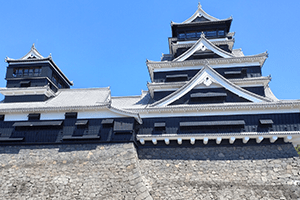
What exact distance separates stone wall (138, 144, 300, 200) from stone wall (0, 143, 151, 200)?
1482 millimetres

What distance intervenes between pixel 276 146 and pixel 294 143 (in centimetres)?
148

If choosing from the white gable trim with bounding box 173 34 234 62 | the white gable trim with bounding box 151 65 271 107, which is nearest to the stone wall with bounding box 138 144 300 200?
the white gable trim with bounding box 151 65 271 107

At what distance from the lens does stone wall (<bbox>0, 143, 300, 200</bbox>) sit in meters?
14.0

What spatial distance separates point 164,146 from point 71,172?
6426mm

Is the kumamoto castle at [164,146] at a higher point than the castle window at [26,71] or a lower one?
lower

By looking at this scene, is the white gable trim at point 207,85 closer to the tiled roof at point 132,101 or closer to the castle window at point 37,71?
the tiled roof at point 132,101

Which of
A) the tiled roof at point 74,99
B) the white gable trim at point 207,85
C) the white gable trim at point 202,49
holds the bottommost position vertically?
the tiled roof at point 74,99

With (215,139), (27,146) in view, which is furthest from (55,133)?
(215,139)

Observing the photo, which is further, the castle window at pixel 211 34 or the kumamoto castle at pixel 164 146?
the castle window at pixel 211 34

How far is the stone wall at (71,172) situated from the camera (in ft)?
46.3

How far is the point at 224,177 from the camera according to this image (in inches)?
581

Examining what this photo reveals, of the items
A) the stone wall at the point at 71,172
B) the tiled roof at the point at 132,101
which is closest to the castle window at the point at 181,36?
the tiled roof at the point at 132,101

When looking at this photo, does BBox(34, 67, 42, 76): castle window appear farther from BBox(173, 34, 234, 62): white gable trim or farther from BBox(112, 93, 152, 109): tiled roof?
BBox(173, 34, 234, 62): white gable trim

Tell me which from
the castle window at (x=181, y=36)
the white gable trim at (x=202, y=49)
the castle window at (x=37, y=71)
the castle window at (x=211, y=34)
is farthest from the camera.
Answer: the castle window at (x=181, y=36)
